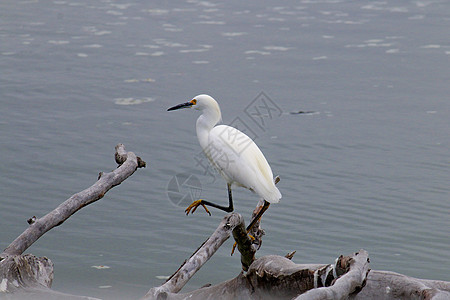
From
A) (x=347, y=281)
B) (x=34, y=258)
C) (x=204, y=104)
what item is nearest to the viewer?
(x=347, y=281)

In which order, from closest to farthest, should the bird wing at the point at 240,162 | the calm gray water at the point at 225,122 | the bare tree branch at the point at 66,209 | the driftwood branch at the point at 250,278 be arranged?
the driftwood branch at the point at 250,278
the bare tree branch at the point at 66,209
the bird wing at the point at 240,162
the calm gray water at the point at 225,122

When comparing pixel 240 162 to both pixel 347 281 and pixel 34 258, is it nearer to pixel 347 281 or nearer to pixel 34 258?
pixel 34 258

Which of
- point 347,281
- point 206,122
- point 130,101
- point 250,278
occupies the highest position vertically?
point 347,281

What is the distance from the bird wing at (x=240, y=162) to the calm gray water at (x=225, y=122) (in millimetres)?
1465

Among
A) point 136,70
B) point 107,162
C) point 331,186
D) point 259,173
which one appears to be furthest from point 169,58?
point 259,173

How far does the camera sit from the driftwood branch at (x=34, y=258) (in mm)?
3686

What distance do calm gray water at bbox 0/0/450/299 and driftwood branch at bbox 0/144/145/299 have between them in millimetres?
2094

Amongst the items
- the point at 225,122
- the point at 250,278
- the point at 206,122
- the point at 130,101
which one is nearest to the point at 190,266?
the point at 250,278

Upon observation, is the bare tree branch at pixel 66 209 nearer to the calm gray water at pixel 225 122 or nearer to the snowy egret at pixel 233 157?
the snowy egret at pixel 233 157

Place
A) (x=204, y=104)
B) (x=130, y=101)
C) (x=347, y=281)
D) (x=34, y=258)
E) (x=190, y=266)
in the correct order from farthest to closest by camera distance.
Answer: (x=130, y=101), (x=204, y=104), (x=34, y=258), (x=190, y=266), (x=347, y=281)

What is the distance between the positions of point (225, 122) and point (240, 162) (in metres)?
4.58

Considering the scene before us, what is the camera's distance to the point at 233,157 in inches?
208

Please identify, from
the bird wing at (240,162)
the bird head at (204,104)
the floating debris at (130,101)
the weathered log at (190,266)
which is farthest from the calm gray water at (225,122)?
the weathered log at (190,266)

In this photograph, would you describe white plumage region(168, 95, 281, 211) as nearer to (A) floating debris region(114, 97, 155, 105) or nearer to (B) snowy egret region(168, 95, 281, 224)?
(B) snowy egret region(168, 95, 281, 224)
